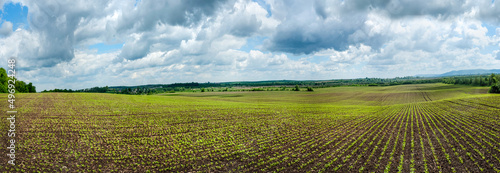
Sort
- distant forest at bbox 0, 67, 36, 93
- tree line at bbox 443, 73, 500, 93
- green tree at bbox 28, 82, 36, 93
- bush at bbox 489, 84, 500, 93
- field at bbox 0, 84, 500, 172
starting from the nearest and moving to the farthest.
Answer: field at bbox 0, 84, 500, 172 → distant forest at bbox 0, 67, 36, 93 → bush at bbox 489, 84, 500, 93 → tree line at bbox 443, 73, 500, 93 → green tree at bbox 28, 82, 36, 93

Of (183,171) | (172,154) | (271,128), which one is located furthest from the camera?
(271,128)

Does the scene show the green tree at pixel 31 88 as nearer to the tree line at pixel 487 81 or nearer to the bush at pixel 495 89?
the bush at pixel 495 89

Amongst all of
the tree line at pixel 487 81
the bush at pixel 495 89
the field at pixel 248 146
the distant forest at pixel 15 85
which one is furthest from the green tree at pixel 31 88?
the tree line at pixel 487 81

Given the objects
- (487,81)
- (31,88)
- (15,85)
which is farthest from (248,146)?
(487,81)

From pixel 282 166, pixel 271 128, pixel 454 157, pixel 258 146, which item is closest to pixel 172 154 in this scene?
pixel 258 146

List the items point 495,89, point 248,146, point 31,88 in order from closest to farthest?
1. point 248,146
2. point 495,89
3. point 31,88

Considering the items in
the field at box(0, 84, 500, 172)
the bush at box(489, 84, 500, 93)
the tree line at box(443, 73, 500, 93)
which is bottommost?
the field at box(0, 84, 500, 172)

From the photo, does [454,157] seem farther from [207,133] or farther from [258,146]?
[207,133]

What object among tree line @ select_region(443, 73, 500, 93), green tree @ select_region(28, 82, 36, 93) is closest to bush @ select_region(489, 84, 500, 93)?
tree line @ select_region(443, 73, 500, 93)

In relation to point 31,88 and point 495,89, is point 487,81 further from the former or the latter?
point 31,88

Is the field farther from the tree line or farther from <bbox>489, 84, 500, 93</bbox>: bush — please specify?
the tree line

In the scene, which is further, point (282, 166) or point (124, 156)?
point (124, 156)
